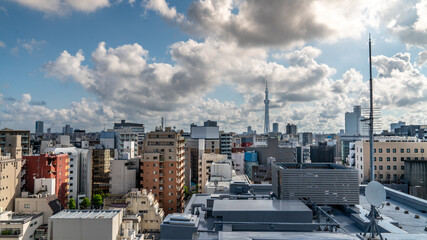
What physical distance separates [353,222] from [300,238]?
982 centimetres

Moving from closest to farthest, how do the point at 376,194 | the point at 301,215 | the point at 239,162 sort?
the point at 376,194, the point at 301,215, the point at 239,162

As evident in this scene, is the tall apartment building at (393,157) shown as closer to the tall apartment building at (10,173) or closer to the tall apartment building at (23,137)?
the tall apartment building at (10,173)

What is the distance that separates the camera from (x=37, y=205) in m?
44.9

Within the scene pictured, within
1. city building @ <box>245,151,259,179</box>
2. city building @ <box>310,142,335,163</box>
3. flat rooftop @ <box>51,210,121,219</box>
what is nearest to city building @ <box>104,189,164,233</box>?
flat rooftop @ <box>51,210,121,219</box>

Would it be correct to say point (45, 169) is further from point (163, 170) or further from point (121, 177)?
point (163, 170)

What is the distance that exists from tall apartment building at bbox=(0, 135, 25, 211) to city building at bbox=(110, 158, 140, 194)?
14.6 metres

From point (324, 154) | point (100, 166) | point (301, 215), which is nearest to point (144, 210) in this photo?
point (301, 215)

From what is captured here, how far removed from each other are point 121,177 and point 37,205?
13571 millimetres

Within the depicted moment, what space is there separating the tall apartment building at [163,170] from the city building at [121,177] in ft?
5.28

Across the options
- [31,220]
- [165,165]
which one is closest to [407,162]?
[165,165]

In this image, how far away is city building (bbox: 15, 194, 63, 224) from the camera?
4406cm

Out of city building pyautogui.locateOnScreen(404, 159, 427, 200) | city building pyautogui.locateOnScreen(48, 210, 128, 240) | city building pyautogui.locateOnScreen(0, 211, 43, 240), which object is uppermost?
city building pyautogui.locateOnScreen(404, 159, 427, 200)

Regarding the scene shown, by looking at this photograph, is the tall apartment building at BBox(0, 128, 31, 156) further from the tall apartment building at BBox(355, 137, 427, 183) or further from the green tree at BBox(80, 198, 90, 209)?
the tall apartment building at BBox(355, 137, 427, 183)

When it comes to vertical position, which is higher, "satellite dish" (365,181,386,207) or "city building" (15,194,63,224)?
"satellite dish" (365,181,386,207)
